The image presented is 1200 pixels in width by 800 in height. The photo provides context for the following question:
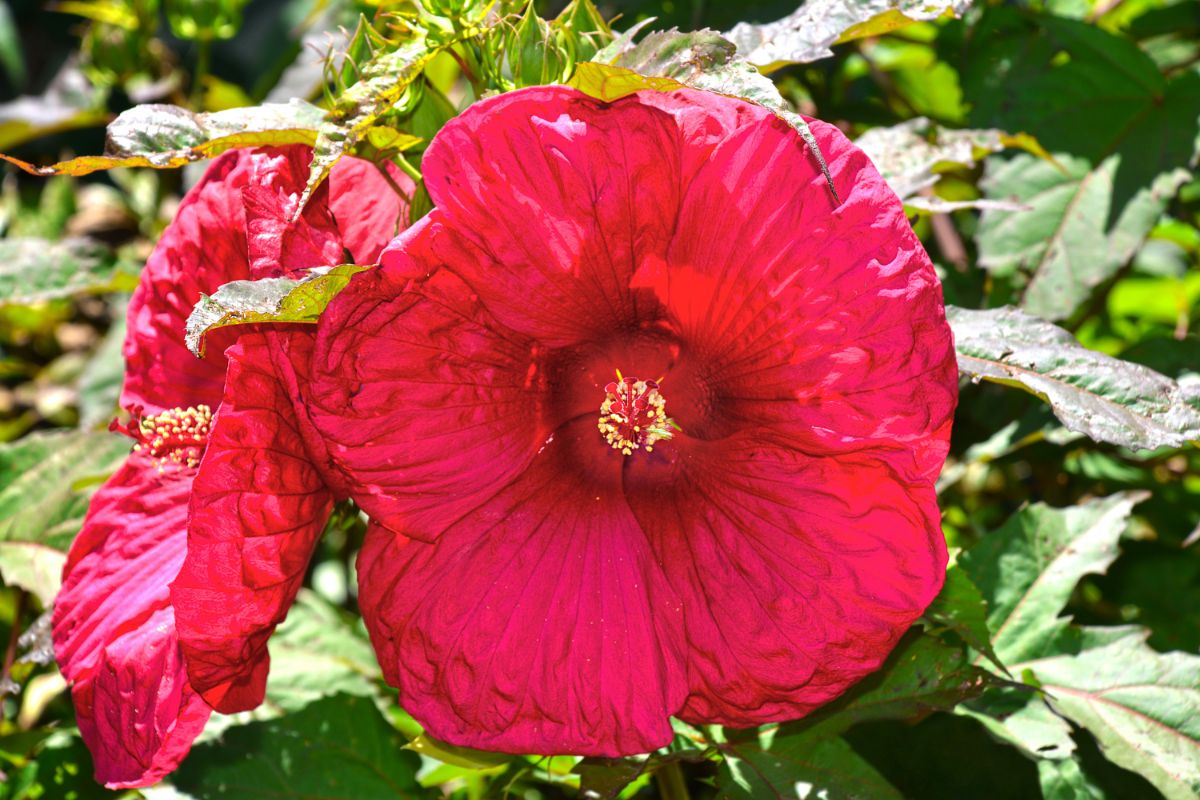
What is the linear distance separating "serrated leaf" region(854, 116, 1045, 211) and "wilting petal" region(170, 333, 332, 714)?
0.56m

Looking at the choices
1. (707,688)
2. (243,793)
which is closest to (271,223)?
(707,688)

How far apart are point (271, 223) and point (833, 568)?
0.45 m

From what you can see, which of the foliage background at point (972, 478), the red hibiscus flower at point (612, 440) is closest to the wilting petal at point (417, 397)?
the red hibiscus flower at point (612, 440)

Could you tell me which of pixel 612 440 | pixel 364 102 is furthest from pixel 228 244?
pixel 612 440

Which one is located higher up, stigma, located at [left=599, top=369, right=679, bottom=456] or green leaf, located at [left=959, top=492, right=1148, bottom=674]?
stigma, located at [left=599, top=369, right=679, bottom=456]

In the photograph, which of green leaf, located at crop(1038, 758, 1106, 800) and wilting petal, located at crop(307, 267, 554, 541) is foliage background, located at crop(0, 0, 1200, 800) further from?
wilting petal, located at crop(307, 267, 554, 541)

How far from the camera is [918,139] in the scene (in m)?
1.12

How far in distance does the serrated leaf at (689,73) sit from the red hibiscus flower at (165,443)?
0.21 m

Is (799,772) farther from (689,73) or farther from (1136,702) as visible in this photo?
(689,73)

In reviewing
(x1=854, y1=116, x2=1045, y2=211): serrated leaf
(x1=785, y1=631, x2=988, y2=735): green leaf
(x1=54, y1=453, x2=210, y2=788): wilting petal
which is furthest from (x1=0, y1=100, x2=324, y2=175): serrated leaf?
(x1=785, y1=631, x2=988, y2=735): green leaf

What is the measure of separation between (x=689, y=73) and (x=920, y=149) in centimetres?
42

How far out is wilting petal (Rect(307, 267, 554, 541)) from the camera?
0.77 metres

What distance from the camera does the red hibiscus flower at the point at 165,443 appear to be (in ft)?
2.70

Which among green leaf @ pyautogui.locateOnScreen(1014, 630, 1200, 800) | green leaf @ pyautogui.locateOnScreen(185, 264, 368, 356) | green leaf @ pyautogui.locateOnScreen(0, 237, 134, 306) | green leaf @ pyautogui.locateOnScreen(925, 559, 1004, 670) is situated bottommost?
green leaf @ pyautogui.locateOnScreen(1014, 630, 1200, 800)
